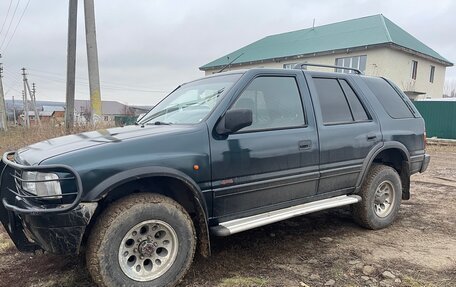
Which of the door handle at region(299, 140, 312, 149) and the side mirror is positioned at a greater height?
the side mirror

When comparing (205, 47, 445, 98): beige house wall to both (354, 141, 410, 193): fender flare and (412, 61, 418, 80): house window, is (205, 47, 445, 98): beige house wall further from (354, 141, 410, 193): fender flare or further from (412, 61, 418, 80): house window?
(354, 141, 410, 193): fender flare

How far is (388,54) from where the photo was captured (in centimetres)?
2514

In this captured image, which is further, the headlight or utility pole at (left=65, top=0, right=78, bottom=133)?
utility pole at (left=65, top=0, right=78, bottom=133)

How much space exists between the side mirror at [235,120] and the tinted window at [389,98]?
234 cm

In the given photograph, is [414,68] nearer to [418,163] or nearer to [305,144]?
[418,163]

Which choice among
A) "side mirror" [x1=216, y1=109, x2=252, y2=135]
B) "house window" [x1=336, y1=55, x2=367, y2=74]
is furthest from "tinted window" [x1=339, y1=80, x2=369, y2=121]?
"house window" [x1=336, y1=55, x2=367, y2=74]

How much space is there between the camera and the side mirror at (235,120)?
9.93ft

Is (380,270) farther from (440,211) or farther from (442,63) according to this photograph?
(442,63)

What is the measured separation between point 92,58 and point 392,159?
8.97m

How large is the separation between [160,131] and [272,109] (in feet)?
3.94

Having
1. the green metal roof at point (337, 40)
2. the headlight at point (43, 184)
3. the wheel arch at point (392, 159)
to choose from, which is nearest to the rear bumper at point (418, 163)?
the wheel arch at point (392, 159)

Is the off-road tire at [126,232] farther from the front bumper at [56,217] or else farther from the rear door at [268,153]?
the rear door at [268,153]

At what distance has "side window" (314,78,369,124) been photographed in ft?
13.3

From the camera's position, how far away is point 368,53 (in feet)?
84.8
